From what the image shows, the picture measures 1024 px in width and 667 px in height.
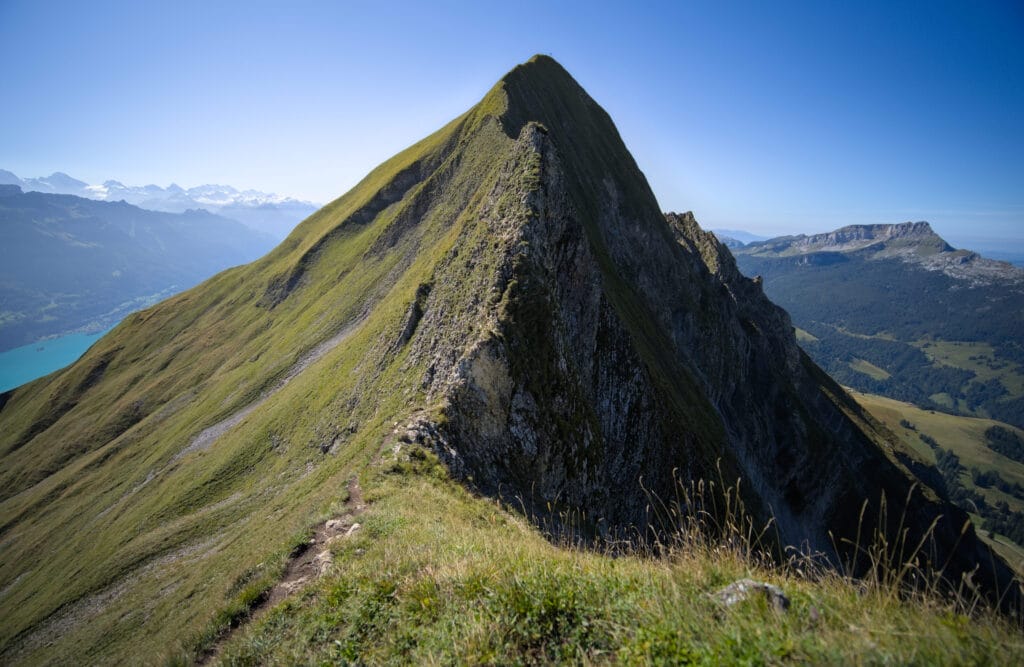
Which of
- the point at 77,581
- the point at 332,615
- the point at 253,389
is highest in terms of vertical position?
the point at 332,615

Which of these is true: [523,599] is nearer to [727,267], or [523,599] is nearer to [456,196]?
[456,196]

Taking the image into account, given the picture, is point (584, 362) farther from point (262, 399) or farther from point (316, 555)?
point (262, 399)

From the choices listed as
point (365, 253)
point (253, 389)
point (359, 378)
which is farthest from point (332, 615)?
point (365, 253)

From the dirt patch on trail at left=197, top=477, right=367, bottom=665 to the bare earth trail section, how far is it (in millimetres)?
43803

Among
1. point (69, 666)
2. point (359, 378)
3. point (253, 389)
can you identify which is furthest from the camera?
point (253, 389)

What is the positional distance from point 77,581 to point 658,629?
5252 cm

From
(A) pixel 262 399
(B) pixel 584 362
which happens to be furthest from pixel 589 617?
(A) pixel 262 399

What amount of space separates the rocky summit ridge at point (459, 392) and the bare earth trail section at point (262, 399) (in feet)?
1.49

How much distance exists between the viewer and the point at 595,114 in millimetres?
89188

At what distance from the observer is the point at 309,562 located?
1243cm

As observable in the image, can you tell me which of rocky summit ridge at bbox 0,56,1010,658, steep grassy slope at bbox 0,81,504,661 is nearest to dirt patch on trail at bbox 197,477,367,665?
steep grassy slope at bbox 0,81,504,661

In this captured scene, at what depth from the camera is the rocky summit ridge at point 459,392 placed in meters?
23.8

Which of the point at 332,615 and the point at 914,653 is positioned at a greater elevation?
the point at 914,653

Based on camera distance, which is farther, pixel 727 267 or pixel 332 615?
pixel 727 267
